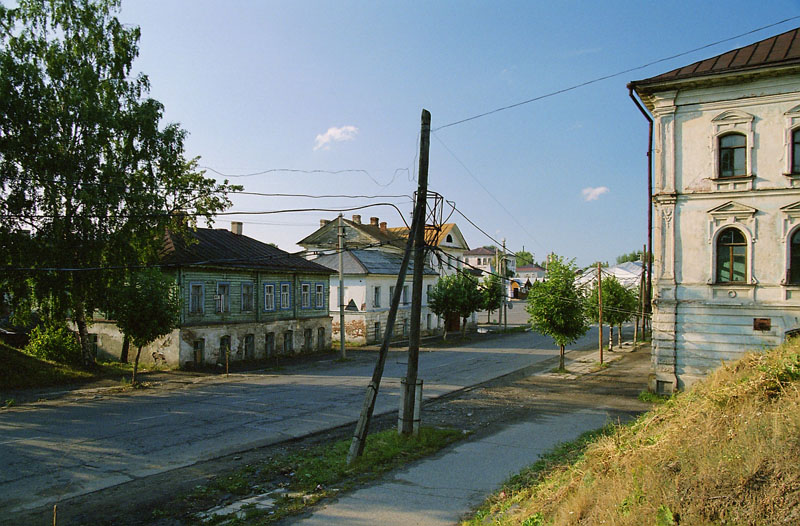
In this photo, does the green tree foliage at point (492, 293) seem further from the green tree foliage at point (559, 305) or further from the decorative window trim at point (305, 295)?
the green tree foliage at point (559, 305)

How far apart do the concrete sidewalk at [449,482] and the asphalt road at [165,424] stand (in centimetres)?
420

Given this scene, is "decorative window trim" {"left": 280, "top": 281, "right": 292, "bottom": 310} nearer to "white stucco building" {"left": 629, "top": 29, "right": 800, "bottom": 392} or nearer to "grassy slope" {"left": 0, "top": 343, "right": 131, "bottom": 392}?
"grassy slope" {"left": 0, "top": 343, "right": 131, "bottom": 392}

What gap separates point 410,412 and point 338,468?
103 inches

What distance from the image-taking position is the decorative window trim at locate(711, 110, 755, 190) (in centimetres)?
1798

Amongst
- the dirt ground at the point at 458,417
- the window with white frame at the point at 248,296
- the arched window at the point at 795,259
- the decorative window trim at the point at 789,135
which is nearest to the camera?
the dirt ground at the point at 458,417

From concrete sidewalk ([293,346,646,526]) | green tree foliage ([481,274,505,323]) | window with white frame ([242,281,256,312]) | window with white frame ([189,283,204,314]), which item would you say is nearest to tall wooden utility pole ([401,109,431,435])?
concrete sidewalk ([293,346,646,526])

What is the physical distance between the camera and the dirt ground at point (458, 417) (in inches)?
338

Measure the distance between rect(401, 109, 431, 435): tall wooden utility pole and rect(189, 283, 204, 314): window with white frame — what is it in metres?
16.9

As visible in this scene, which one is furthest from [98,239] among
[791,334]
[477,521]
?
[791,334]

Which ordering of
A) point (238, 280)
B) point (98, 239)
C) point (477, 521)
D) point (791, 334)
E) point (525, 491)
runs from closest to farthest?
point (477, 521) → point (525, 491) → point (791, 334) → point (98, 239) → point (238, 280)

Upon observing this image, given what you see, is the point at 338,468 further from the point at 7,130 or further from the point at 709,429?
the point at 7,130

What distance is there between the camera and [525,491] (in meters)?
8.38

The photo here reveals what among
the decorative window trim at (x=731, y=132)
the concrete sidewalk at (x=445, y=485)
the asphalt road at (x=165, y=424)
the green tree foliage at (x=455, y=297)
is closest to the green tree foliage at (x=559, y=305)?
the asphalt road at (x=165, y=424)

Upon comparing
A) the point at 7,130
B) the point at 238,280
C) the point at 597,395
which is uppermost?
the point at 7,130
